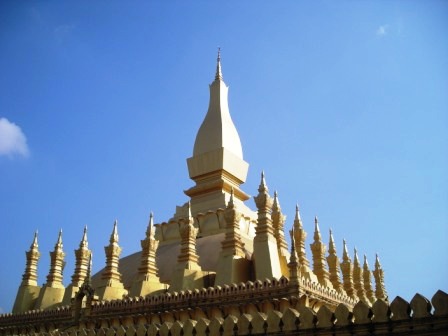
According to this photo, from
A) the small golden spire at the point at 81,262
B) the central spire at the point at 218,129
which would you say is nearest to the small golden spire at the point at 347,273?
the central spire at the point at 218,129

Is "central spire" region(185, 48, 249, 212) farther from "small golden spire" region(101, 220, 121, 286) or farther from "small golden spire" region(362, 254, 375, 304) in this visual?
"small golden spire" region(362, 254, 375, 304)

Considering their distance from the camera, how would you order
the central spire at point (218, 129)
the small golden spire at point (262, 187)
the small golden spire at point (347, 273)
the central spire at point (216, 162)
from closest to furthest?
the small golden spire at point (262, 187)
the small golden spire at point (347, 273)
the central spire at point (216, 162)
the central spire at point (218, 129)

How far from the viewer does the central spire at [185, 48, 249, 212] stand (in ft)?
88.6

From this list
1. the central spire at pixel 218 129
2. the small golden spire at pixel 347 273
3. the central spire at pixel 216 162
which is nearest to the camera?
the small golden spire at pixel 347 273

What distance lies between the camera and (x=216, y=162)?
2769 cm

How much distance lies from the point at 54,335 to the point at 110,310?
9.87 ft

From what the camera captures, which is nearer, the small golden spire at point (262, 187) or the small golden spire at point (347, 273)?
the small golden spire at point (262, 187)

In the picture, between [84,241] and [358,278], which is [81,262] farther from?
[358,278]

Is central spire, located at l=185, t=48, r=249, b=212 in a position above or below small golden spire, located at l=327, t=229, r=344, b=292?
above

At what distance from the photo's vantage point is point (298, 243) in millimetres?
21484

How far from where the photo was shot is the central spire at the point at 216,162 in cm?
2702

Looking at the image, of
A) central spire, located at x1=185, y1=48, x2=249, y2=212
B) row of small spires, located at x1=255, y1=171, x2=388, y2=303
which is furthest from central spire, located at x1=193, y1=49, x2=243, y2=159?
row of small spires, located at x1=255, y1=171, x2=388, y2=303

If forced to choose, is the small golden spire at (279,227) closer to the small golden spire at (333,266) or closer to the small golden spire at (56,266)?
the small golden spire at (333,266)

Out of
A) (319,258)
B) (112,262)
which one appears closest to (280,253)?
(319,258)
